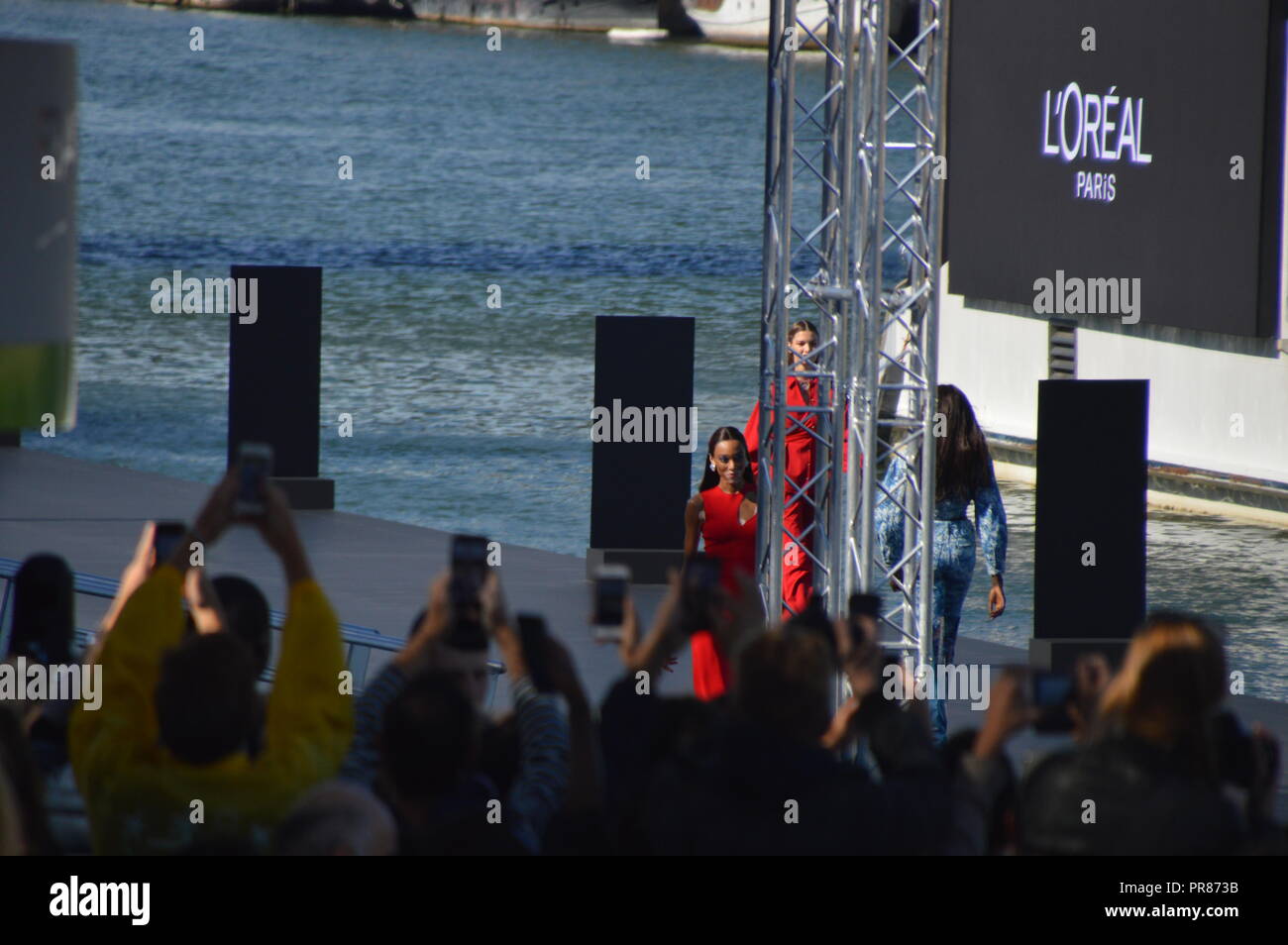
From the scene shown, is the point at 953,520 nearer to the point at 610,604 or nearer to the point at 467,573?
the point at 610,604

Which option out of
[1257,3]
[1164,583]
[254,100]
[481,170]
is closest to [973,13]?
[1257,3]

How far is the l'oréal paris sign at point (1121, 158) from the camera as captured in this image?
15.0 m

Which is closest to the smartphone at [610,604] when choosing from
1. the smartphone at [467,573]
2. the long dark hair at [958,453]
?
the smartphone at [467,573]

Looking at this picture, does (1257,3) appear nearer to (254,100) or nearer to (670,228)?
(670,228)

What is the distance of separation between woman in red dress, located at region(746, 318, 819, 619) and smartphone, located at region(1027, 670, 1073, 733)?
5118 mm

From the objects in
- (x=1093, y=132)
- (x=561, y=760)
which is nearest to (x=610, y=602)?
(x=561, y=760)

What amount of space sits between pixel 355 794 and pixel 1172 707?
152 cm

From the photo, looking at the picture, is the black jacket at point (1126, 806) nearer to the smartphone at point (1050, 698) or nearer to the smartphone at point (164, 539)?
the smartphone at point (1050, 698)

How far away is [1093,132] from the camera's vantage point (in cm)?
1639

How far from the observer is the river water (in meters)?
20.7

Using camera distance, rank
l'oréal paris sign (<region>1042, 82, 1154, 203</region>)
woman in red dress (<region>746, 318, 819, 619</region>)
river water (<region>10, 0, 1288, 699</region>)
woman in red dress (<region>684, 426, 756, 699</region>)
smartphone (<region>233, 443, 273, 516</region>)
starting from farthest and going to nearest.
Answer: river water (<region>10, 0, 1288, 699</region>)
l'oréal paris sign (<region>1042, 82, 1154, 203</region>)
woman in red dress (<region>746, 318, 819, 619</region>)
woman in red dress (<region>684, 426, 756, 699</region>)
smartphone (<region>233, 443, 273, 516</region>)

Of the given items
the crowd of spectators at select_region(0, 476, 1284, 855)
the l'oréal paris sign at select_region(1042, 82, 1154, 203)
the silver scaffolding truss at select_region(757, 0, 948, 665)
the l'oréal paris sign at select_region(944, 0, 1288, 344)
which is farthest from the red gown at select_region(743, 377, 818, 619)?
the l'oréal paris sign at select_region(1042, 82, 1154, 203)

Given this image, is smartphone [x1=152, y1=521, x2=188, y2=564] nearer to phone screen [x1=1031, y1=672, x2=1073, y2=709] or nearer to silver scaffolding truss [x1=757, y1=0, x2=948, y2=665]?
phone screen [x1=1031, y1=672, x2=1073, y2=709]

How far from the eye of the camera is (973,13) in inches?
696
